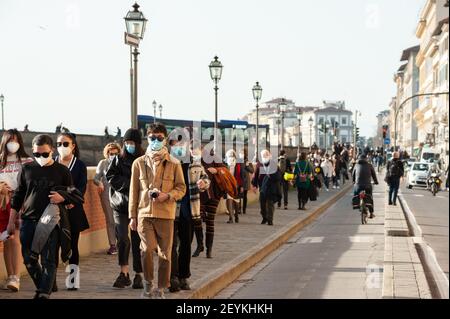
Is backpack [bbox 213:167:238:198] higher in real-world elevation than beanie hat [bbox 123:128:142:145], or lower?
lower

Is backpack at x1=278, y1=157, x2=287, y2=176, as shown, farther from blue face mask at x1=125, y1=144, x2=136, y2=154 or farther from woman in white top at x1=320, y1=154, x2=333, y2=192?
blue face mask at x1=125, y1=144, x2=136, y2=154

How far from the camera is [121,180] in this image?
34.7 ft

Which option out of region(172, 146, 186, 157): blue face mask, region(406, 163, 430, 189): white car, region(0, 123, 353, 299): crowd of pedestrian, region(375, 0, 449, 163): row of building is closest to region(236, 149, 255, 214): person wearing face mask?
region(0, 123, 353, 299): crowd of pedestrian

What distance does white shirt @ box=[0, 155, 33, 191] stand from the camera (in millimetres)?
10172

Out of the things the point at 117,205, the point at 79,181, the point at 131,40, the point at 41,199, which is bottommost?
the point at 117,205

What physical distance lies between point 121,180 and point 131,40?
5016mm

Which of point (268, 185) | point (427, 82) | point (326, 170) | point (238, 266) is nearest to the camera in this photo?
point (238, 266)

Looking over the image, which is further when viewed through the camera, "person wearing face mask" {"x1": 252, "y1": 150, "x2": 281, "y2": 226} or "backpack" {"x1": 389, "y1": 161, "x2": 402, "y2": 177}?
"backpack" {"x1": 389, "y1": 161, "x2": 402, "y2": 177}

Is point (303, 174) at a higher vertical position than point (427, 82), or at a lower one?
lower

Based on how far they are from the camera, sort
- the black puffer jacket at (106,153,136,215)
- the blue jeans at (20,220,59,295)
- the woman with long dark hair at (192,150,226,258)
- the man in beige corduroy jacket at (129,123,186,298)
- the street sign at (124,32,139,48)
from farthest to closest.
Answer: the street sign at (124,32,139,48) → the woman with long dark hair at (192,150,226,258) → the black puffer jacket at (106,153,136,215) → the man in beige corduroy jacket at (129,123,186,298) → the blue jeans at (20,220,59,295)

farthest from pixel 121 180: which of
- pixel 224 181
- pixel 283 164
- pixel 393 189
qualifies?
pixel 393 189

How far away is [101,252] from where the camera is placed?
1486 centimetres

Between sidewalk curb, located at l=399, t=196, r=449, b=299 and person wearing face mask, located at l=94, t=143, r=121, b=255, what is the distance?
4363mm

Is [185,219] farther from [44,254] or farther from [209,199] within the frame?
[209,199]
